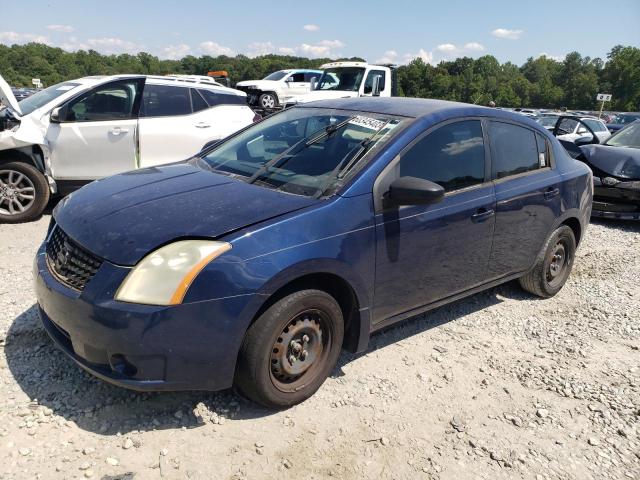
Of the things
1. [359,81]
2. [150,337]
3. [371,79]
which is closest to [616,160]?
[150,337]

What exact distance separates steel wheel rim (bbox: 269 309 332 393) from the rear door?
1617 millimetres

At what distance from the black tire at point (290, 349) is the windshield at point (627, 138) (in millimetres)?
7449

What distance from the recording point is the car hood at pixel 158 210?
8.09ft

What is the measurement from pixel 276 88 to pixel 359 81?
6.28 metres

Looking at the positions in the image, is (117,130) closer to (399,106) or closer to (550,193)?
(399,106)

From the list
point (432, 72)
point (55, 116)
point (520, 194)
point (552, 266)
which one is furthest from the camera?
point (432, 72)

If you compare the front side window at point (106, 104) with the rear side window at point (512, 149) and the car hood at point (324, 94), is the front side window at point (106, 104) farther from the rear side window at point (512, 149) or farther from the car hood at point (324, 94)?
the car hood at point (324, 94)

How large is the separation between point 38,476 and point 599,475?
2.65 meters

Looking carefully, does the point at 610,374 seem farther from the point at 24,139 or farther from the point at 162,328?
the point at 24,139

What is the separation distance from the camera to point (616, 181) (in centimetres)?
734

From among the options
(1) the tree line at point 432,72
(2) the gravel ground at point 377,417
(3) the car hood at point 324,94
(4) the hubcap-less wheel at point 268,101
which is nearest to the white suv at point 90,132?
(2) the gravel ground at point 377,417

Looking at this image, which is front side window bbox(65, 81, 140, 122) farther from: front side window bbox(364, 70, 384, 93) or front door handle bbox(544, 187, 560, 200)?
front side window bbox(364, 70, 384, 93)

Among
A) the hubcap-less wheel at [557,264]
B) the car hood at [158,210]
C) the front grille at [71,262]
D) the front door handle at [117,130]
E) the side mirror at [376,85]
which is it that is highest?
the side mirror at [376,85]

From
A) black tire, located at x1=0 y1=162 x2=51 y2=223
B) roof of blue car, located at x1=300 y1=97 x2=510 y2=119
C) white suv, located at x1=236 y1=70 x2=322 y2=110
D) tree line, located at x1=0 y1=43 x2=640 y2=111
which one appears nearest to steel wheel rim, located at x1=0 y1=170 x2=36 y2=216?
black tire, located at x1=0 y1=162 x2=51 y2=223
